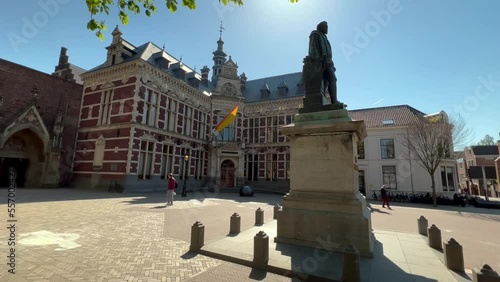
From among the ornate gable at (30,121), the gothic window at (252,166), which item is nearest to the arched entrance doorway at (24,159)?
the ornate gable at (30,121)

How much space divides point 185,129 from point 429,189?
26.8 m

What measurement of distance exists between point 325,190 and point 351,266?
236cm

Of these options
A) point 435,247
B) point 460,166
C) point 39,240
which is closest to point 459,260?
point 435,247

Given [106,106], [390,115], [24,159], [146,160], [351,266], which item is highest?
[390,115]

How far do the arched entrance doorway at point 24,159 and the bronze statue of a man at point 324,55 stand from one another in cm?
2638

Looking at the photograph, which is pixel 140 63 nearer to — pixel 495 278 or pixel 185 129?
pixel 185 129

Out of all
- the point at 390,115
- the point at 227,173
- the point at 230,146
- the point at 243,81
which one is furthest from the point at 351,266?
the point at 243,81

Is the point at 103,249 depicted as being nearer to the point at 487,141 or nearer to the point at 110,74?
the point at 110,74

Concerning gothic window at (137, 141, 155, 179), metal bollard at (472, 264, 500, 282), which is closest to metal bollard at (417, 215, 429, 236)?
metal bollard at (472, 264, 500, 282)

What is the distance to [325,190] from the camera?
626 centimetres

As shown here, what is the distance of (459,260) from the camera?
15.9 ft

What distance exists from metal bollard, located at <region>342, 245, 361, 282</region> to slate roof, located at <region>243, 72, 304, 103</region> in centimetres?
2774

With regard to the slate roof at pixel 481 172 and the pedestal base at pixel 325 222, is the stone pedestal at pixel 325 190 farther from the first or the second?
the slate roof at pixel 481 172

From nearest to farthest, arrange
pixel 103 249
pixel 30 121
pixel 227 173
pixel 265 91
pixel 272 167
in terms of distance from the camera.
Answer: pixel 103 249, pixel 30 121, pixel 227 173, pixel 272 167, pixel 265 91
